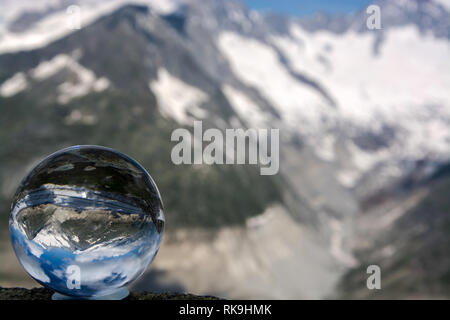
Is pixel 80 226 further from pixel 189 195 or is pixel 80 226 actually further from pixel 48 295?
pixel 189 195

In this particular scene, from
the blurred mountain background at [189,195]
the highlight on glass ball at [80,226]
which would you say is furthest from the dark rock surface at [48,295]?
the blurred mountain background at [189,195]

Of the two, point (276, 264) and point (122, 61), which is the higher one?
point (122, 61)

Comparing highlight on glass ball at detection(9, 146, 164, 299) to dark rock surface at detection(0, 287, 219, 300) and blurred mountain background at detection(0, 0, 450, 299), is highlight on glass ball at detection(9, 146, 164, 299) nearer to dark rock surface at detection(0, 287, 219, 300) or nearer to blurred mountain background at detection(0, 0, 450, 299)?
dark rock surface at detection(0, 287, 219, 300)

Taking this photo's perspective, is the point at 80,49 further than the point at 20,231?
Yes

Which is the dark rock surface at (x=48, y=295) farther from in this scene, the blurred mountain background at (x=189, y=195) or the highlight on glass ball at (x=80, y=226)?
the blurred mountain background at (x=189, y=195)

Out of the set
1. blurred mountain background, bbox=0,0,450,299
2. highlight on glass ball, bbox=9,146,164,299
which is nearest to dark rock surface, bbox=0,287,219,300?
highlight on glass ball, bbox=9,146,164,299

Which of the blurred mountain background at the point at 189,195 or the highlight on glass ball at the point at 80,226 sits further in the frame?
the blurred mountain background at the point at 189,195
